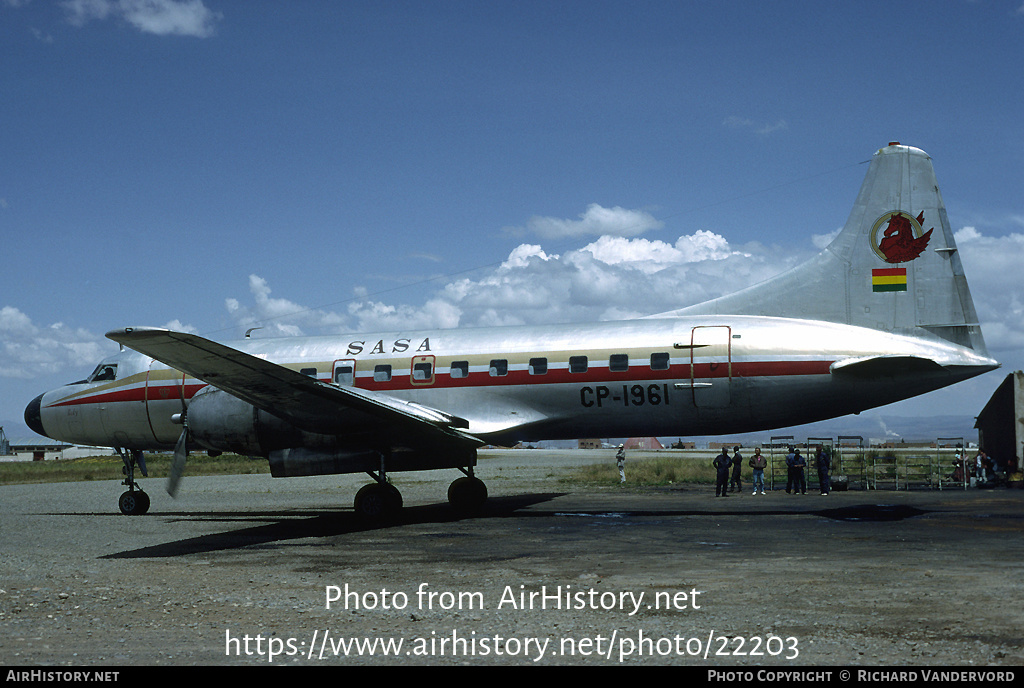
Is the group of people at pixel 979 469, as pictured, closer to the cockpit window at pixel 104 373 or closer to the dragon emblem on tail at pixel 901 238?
the dragon emblem on tail at pixel 901 238

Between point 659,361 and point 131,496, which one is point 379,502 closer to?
point 659,361

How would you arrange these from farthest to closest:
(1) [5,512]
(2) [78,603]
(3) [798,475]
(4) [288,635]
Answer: (3) [798,475] → (1) [5,512] → (2) [78,603] → (4) [288,635]

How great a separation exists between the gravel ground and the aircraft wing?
2.26 m

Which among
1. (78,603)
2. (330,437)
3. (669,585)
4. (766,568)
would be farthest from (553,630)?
(330,437)

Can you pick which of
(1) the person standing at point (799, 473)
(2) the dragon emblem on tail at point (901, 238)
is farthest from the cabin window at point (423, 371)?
(1) the person standing at point (799, 473)

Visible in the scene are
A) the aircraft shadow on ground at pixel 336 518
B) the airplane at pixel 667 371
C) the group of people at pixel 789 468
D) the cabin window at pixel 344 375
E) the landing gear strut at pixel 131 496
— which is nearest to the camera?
the aircraft shadow on ground at pixel 336 518

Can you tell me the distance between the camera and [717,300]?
19391 mm

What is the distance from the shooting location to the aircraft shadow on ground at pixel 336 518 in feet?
48.6

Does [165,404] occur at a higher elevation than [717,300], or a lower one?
lower

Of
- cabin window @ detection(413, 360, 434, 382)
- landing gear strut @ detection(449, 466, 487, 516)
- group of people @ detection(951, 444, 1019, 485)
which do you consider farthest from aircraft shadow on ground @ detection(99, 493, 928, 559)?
group of people @ detection(951, 444, 1019, 485)

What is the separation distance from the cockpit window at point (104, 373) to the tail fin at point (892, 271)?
16487 mm

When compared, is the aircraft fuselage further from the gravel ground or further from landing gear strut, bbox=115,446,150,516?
the gravel ground

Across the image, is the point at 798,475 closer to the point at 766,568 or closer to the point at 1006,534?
the point at 1006,534
